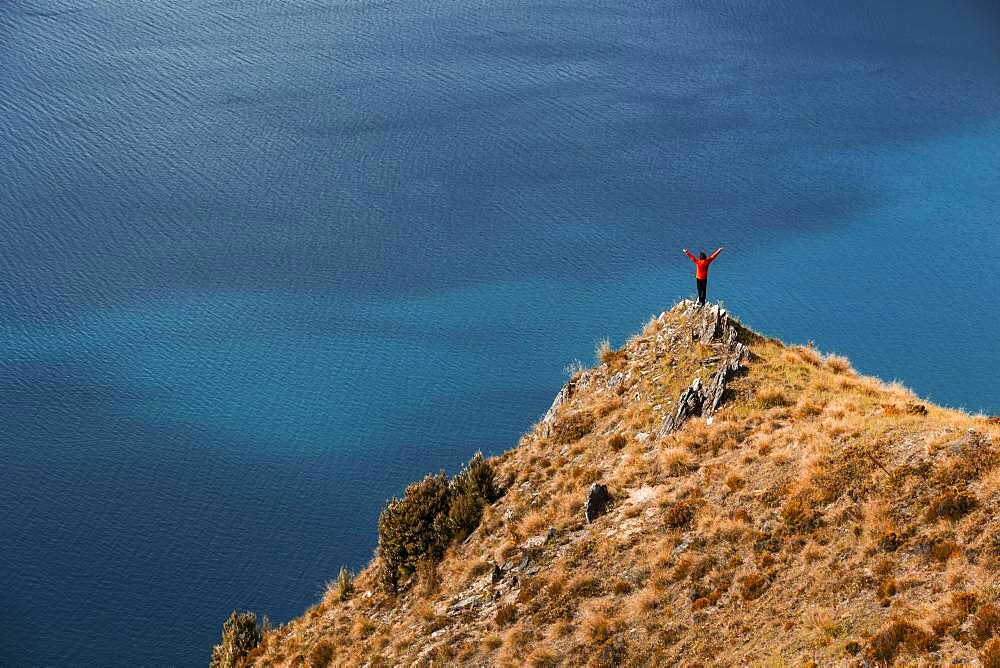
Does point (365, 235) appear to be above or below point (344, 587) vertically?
above

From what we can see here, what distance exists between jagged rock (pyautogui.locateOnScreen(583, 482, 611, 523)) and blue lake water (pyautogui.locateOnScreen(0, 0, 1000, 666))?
2218 centimetres

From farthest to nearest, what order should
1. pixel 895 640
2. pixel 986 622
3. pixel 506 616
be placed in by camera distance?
1. pixel 506 616
2. pixel 895 640
3. pixel 986 622

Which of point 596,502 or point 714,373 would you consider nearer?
point 596,502

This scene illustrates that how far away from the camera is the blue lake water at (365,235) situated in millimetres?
45188

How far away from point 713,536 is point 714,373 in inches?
199

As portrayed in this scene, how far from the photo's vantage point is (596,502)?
20.6 m

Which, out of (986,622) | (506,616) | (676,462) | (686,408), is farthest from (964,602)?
(686,408)

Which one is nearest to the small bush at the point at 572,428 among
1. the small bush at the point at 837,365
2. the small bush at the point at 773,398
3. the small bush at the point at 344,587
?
the small bush at the point at 773,398

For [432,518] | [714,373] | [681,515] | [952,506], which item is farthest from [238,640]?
[952,506]

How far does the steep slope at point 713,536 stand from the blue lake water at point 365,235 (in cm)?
1976

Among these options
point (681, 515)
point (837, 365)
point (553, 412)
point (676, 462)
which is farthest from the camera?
point (553, 412)

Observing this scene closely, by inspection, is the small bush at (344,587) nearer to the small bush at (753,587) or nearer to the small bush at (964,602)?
the small bush at (753,587)

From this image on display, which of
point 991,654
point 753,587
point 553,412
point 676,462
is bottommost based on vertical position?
point 991,654

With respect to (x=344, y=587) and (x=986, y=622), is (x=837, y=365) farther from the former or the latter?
(x=344, y=587)
